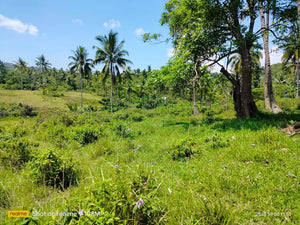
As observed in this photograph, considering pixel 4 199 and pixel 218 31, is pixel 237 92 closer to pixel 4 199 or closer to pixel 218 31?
pixel 218 31

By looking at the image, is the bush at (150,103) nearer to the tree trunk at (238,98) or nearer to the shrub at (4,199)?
the tree trunk at (238,98)

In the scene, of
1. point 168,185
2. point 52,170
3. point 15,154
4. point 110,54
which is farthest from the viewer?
point 110,54

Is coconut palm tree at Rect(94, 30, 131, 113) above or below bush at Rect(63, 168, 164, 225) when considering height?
above

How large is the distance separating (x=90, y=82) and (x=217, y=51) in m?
68.8

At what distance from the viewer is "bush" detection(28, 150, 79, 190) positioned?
3.43 meters

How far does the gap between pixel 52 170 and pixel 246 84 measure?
29.3 feet

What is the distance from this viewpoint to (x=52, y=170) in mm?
3609

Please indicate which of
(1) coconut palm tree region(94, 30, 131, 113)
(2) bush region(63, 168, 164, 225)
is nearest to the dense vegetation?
(2) bush region(63, 168, 164, 225)

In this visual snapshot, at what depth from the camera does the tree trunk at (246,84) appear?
24.2ft

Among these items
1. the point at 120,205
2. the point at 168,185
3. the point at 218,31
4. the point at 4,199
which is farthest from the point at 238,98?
the point at 4,199

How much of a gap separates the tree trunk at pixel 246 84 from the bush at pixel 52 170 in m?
8.44

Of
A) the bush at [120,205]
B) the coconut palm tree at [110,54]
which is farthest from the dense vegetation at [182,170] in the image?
the coconut palm tree at [110,54]

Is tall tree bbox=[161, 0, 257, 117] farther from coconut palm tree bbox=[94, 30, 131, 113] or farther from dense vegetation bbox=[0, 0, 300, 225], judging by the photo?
coconut palm tree bbox=[94, 30, 131, 113]

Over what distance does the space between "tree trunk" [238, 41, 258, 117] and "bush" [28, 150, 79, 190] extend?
8.44m
